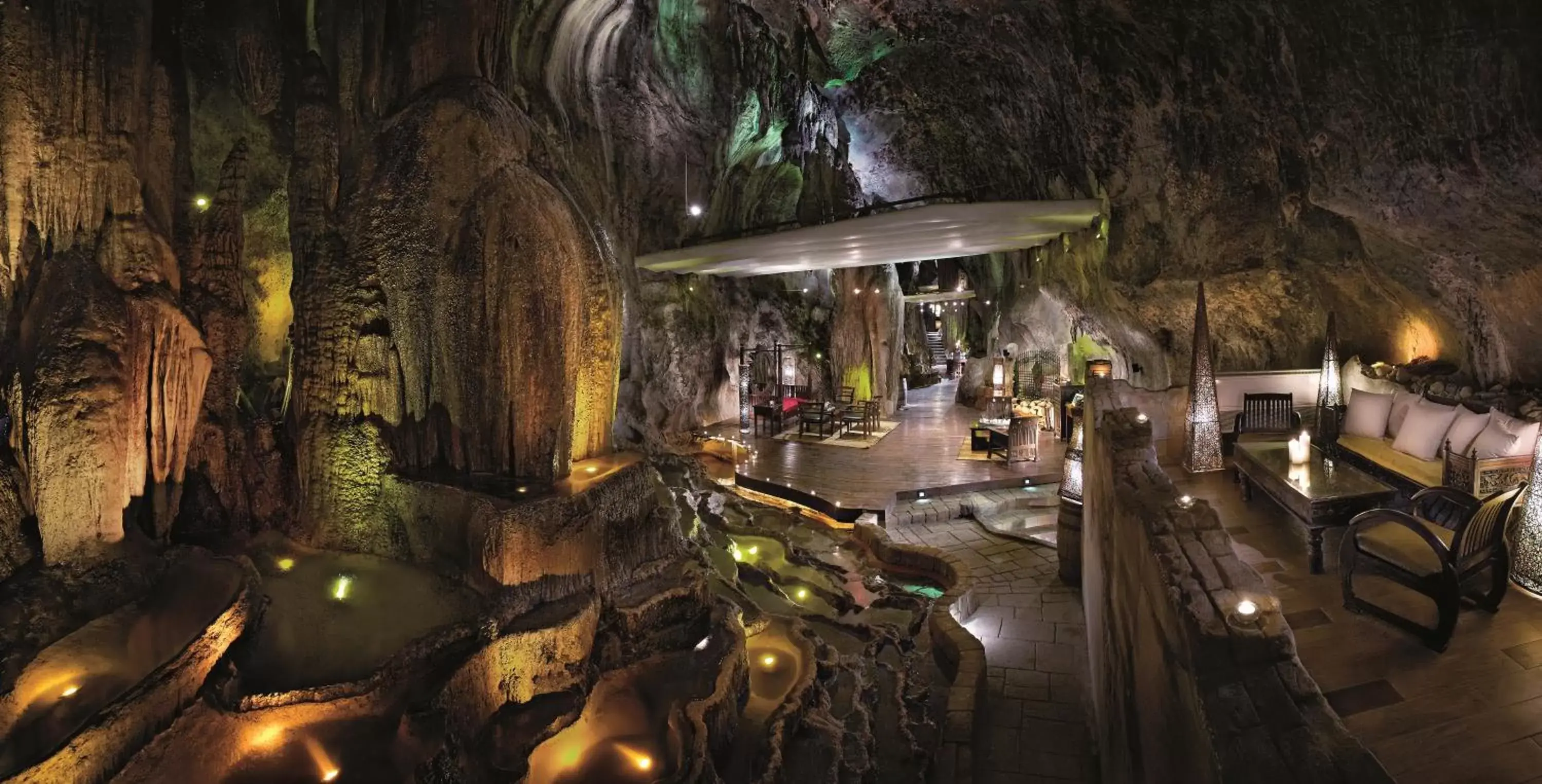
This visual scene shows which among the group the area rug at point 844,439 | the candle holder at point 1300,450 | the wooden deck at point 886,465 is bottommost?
the wooden deck at point 886,465

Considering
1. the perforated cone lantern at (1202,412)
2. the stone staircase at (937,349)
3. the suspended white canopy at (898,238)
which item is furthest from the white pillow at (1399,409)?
the stone staircase at (937,349)

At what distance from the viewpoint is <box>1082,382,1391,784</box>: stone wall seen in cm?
192

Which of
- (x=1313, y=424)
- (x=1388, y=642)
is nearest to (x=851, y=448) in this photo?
(x=1313, y=424)

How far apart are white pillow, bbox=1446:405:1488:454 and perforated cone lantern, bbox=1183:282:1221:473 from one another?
1736mm

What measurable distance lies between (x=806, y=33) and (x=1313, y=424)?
38.5 feet

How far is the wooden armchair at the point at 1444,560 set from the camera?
11.2ft

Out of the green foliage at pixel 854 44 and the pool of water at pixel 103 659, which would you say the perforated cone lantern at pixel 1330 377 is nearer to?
the green foliage at pixel 854 44

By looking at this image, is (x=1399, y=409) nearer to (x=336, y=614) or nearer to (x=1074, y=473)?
(x=1074, y=473)

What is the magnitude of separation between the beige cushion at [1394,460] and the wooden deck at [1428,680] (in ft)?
4.91

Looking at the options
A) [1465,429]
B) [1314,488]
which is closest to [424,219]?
[1314,488]

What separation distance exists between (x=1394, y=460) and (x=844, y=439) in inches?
401

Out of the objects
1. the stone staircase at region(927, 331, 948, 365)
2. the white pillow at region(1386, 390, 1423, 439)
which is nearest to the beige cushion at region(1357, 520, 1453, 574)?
the white pillow at region(1386, 390, 1423, 439)

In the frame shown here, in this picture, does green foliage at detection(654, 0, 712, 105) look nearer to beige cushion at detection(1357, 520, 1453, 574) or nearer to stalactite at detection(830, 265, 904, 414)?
stalactite at detection(830, 265, 904, 414)

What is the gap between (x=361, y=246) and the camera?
6.50m
